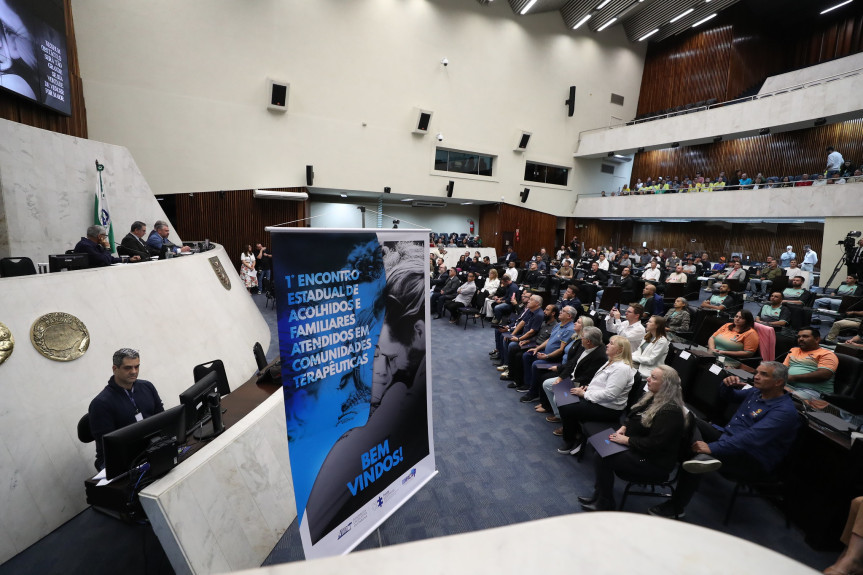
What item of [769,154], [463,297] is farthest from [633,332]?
[769,154]

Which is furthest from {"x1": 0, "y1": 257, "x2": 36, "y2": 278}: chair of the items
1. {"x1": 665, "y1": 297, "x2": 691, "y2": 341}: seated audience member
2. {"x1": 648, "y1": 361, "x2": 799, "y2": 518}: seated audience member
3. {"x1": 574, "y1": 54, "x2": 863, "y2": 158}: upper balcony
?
{"x1": 574, "y1": 54, "x2": 863, "y2": 158}: upper balcony

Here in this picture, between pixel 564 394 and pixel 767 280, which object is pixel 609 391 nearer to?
pixel 564 394

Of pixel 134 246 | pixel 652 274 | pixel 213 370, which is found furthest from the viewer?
pixel 652 274

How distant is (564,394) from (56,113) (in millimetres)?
9099

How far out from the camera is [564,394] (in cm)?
364

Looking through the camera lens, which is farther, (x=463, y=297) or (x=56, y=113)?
(x=463, y=297)

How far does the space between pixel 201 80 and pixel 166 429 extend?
11941 mm

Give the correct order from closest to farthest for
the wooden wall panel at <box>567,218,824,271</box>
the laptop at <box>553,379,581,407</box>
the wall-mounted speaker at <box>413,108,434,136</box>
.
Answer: the laptop at <box>553,379,581,407</box>, the wooden wall panel at <box>567,218,824,271</box>, the wall-mounted speaker at <box>413,108,434,136</box>

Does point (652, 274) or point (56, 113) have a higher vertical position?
point (56, 113)

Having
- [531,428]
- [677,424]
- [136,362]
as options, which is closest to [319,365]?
[136,362]

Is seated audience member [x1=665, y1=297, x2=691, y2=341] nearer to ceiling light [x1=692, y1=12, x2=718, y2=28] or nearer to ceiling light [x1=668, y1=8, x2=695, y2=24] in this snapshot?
ceiling light [x1=668, y1=8, x2=695, y2=24]

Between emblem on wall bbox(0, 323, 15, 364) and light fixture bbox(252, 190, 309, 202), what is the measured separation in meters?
9.76

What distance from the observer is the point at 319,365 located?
4.23 ft

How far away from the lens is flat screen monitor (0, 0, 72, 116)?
505 centimetres
